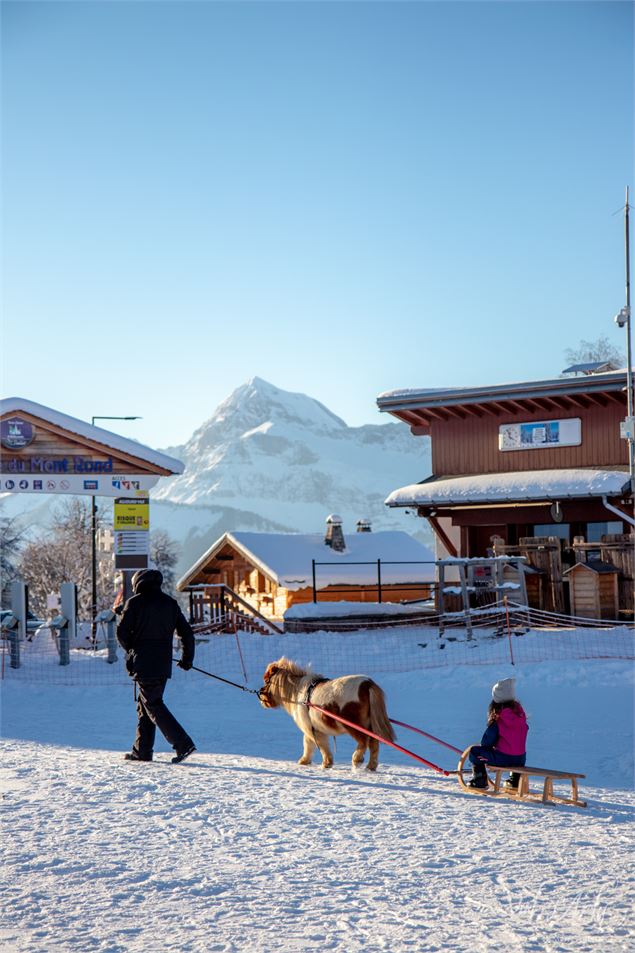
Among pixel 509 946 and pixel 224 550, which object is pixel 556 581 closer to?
pixel 224 550

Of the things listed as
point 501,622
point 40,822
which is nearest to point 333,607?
point 501,622

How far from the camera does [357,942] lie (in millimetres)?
5035

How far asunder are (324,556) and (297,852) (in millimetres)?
32434

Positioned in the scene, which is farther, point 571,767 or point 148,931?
point 571,767

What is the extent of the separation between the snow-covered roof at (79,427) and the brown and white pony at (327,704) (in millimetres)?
12100

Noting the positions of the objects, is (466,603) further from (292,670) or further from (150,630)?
(150,630)

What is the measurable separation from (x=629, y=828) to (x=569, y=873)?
1400mm

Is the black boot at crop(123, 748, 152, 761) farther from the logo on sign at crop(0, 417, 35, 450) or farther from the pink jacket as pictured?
the logo on sign at crop(0, 417, 35, 450)

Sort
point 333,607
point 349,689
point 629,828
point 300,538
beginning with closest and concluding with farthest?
point 629,828 < point 349,689 < point 333,607 < point 300,538

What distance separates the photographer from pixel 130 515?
73.4ft

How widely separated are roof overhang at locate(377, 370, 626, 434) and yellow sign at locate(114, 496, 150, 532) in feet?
32.0

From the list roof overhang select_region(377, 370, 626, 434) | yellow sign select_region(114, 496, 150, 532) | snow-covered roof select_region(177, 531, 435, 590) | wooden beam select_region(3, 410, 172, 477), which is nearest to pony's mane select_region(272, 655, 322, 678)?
yellow sign select_region(114, 496, 150, 532)

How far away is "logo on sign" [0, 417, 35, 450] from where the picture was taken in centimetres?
2175

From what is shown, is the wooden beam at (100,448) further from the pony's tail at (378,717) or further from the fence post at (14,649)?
the pony's tail at (378,717)
